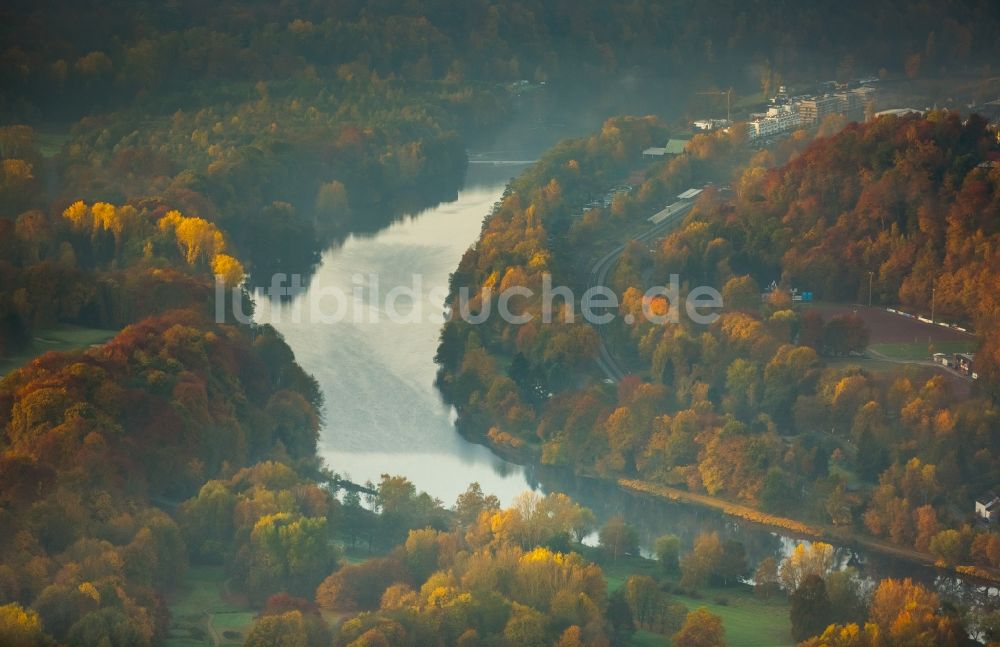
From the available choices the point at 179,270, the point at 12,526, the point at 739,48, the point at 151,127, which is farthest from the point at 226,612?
the point at 739,48

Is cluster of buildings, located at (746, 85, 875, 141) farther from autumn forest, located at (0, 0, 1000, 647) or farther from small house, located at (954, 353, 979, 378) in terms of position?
small house, located at (954, 353, 979, 378)

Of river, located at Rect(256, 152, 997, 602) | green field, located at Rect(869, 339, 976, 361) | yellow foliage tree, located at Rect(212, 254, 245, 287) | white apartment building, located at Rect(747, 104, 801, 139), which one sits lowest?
river, located at Rect(256, 152, 997, 602)

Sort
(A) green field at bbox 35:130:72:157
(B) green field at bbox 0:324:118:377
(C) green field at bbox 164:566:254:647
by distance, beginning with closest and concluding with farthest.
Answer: (C) green field at bbox 164:566:254:647, (B) green field at bbox 0:324:118:377, (A) green field at bbox 35:130:72:157

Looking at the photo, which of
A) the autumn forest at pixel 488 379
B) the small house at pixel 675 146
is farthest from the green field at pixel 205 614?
the small house at pixel 675 146

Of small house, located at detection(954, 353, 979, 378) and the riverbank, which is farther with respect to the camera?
small house, located at detection(954, 353, 979, 378)

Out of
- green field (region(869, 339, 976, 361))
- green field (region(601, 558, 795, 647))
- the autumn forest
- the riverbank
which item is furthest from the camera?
green field (region(869, 339, 976, 361))

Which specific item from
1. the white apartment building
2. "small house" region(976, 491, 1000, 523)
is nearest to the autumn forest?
"small house" region(976, 491, 1000, 523)

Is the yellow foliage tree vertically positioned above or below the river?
above
